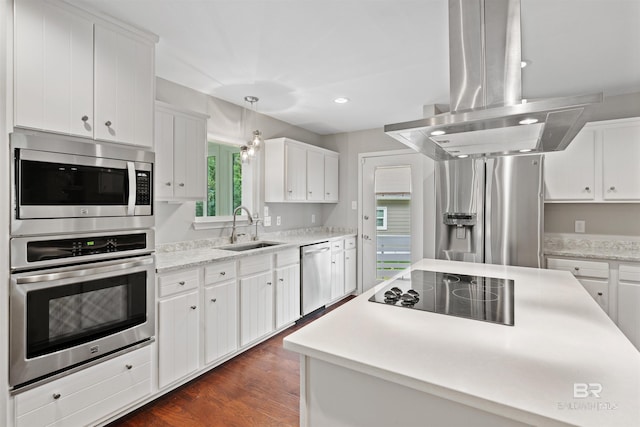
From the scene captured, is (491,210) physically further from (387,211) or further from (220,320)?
(220,320)

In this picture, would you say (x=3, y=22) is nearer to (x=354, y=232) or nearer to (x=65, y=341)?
(x=65, y=341)

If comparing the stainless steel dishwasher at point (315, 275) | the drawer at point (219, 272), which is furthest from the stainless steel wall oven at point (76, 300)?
the stainless steel dishwasher at point (315, 275)

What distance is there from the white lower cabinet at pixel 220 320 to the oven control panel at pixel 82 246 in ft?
2.42

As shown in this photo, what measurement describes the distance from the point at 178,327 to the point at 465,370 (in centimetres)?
207

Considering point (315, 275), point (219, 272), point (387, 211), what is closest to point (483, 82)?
point (219, 272)

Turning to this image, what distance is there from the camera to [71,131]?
1808 mm

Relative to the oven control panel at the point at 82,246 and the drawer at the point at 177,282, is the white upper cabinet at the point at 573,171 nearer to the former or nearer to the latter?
the drawer at the point at 177,282

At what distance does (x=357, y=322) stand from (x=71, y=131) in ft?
6.06

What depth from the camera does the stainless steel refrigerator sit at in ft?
10.5

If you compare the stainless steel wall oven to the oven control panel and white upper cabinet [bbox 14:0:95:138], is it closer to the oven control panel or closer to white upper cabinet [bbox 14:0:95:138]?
the oven control panel

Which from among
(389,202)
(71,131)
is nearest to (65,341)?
(71,131)

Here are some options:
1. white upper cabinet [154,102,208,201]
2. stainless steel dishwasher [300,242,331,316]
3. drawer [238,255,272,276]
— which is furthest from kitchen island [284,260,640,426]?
stainless steel dishwasher [300,242,331,316]

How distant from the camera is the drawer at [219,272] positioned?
260 cm

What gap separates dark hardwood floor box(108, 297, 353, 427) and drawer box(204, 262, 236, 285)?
769 mm
